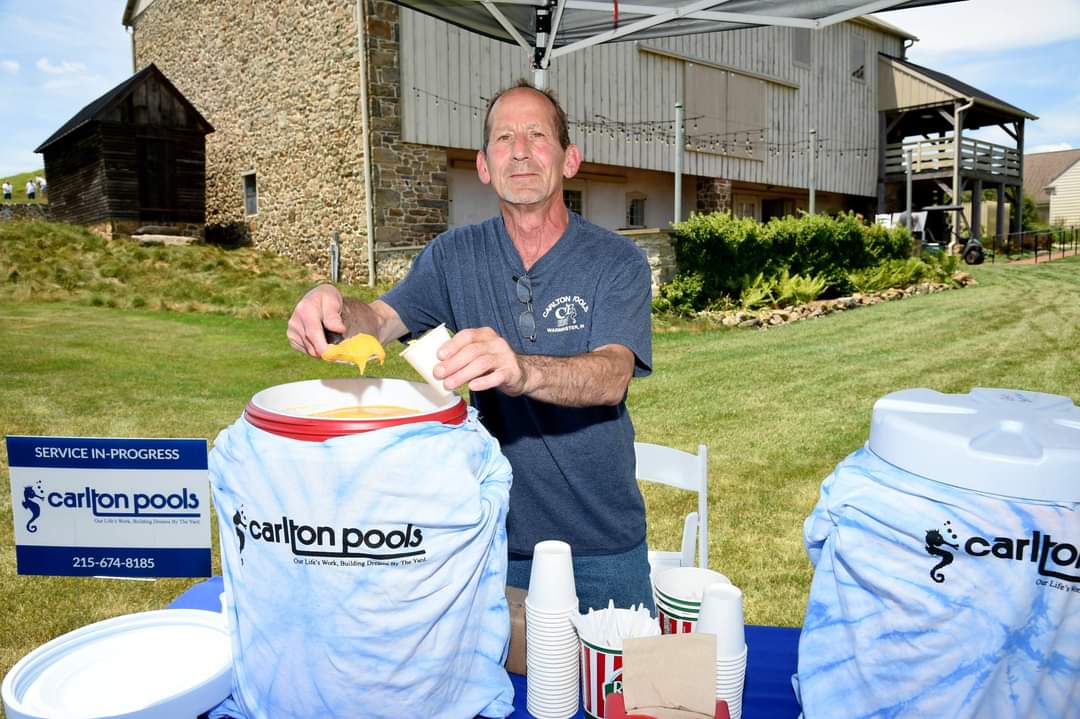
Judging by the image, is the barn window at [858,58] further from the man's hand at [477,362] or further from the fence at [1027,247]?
the man's hand at [477,362]

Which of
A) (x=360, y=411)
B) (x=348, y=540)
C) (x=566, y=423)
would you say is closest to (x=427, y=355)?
(x=360, y=411)

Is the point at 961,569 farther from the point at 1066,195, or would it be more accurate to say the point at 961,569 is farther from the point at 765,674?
the point at 1066,195

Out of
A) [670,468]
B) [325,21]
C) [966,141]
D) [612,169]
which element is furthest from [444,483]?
[966,141]

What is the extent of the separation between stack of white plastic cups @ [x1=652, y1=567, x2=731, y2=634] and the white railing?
2399 cm

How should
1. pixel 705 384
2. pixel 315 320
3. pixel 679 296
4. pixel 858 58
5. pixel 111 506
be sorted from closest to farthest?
pixel 315 320
pixel 111 506
pixel 705 384
pixel 679 296
pixel 858 58

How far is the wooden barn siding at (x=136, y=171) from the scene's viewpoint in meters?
16.6

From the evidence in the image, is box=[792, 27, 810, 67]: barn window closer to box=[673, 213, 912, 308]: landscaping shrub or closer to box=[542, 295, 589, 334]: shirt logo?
box=[673, 213, 912, 308]: landscaping shrub

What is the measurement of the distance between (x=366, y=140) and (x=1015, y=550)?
44.4ft

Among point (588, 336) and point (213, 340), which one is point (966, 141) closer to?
point (213, 340)

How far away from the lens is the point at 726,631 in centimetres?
121

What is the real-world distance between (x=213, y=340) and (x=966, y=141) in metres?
22.3

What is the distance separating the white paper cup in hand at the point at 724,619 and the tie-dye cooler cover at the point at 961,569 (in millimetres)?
168

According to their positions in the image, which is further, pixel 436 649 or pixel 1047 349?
pixel 1047 349

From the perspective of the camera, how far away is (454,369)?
1.17 meters
